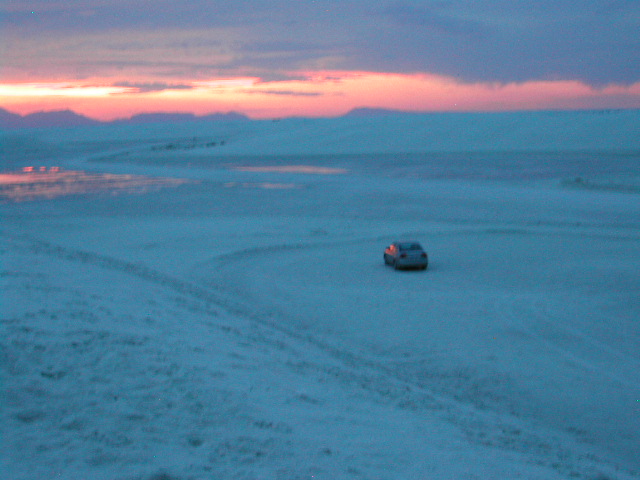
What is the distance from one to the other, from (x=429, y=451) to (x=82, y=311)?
5125mm

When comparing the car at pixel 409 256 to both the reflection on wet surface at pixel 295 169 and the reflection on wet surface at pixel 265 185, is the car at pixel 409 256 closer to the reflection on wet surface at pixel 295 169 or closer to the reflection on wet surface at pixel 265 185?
the reflection on wet surface at pixel 265 185

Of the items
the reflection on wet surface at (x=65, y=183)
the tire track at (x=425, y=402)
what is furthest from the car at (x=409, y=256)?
the reflection on wet surface at (x=65, y=183)

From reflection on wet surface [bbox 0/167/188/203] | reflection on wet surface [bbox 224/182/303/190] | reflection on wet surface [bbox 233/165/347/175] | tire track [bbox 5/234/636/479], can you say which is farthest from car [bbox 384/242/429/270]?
reflection on wet surface [bbox 233/165/347/175]

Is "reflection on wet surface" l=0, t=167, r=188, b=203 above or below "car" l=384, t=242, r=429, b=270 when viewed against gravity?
above

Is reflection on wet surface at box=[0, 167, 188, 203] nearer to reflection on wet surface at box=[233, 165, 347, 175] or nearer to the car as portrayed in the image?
reflection on wet surface at box=[233, 165, 347, 175]

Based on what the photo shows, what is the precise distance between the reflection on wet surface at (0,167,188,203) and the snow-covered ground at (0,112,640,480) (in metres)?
9.14

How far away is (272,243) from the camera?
21984 millimetres

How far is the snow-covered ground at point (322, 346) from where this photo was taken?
5383 mm

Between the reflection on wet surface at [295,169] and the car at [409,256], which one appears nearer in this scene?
the car at [409,256]

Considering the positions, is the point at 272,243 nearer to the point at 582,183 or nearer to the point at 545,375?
the point at 545,375

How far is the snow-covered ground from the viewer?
5.38m

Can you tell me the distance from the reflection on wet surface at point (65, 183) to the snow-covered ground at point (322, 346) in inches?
360

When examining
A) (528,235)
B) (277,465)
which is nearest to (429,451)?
(277,465)

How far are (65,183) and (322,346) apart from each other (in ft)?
128
